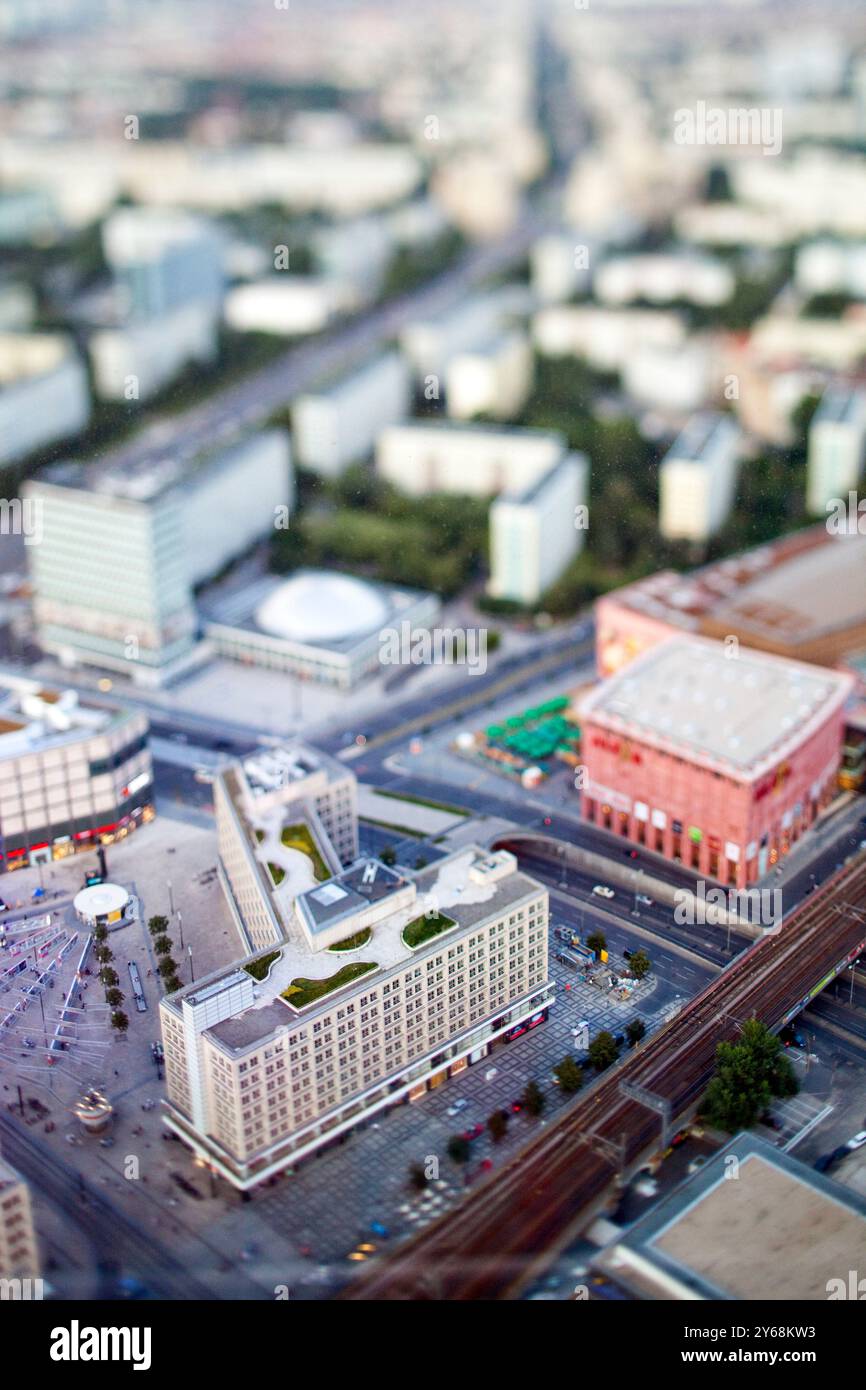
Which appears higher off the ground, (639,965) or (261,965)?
(261,965)

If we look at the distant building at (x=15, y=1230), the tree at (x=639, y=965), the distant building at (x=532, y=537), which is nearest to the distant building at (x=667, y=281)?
the distant building at (x=532, y=537)

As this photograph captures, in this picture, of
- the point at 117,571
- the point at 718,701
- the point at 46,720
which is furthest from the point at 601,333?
the point at 46,720

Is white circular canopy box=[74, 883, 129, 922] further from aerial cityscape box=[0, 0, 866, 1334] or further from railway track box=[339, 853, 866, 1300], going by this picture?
railway track box=[339, 853, 866, 1300]

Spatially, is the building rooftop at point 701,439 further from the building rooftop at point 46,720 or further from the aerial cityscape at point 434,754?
the building rooftop at point 46,720

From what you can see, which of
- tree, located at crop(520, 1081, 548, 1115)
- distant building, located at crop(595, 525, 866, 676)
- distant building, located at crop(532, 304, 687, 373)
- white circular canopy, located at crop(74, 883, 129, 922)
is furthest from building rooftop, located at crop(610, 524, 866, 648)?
distant building, located at crop(532, 304, 687, 373)

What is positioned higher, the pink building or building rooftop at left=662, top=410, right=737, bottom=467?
building rooftop at left=662, top=410, right=737, bottom=467

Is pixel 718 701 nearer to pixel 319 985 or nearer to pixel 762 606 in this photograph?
pixel 762 606
